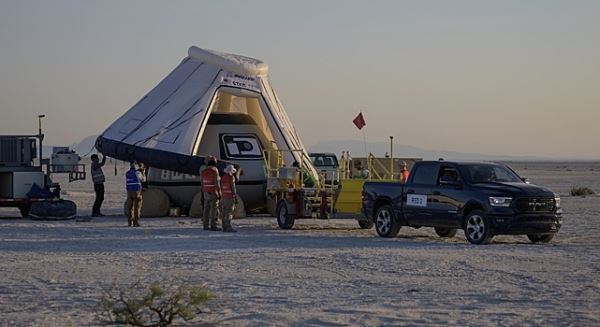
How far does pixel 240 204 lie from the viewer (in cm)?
3017

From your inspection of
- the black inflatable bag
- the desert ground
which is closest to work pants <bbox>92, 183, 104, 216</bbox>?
the black inflatable bag

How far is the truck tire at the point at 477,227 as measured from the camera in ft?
69.5

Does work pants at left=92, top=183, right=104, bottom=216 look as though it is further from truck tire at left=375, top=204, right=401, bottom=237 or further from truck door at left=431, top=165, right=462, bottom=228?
truck door at left=431, top=165, right=462, bottom=228

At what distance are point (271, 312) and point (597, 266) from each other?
693 centimetres

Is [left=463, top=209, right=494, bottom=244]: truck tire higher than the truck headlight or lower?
lower

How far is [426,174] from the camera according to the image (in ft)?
75.9

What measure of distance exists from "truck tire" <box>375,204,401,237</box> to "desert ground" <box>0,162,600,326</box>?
288 mm

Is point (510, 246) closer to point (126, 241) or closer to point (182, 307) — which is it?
point (126, 241)

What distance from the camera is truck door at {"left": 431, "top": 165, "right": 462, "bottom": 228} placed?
72.2 feet

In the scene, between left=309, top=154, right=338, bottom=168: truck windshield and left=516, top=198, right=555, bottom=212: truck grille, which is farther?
left=309, top=154, right=338, bottom=168: truck windshield

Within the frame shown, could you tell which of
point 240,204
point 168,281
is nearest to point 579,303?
point 168,281

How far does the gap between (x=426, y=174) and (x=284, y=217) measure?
15.6 ft

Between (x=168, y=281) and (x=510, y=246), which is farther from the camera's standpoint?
(x=510, y=246)

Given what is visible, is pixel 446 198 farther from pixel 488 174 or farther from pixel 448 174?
pixel 488 174
